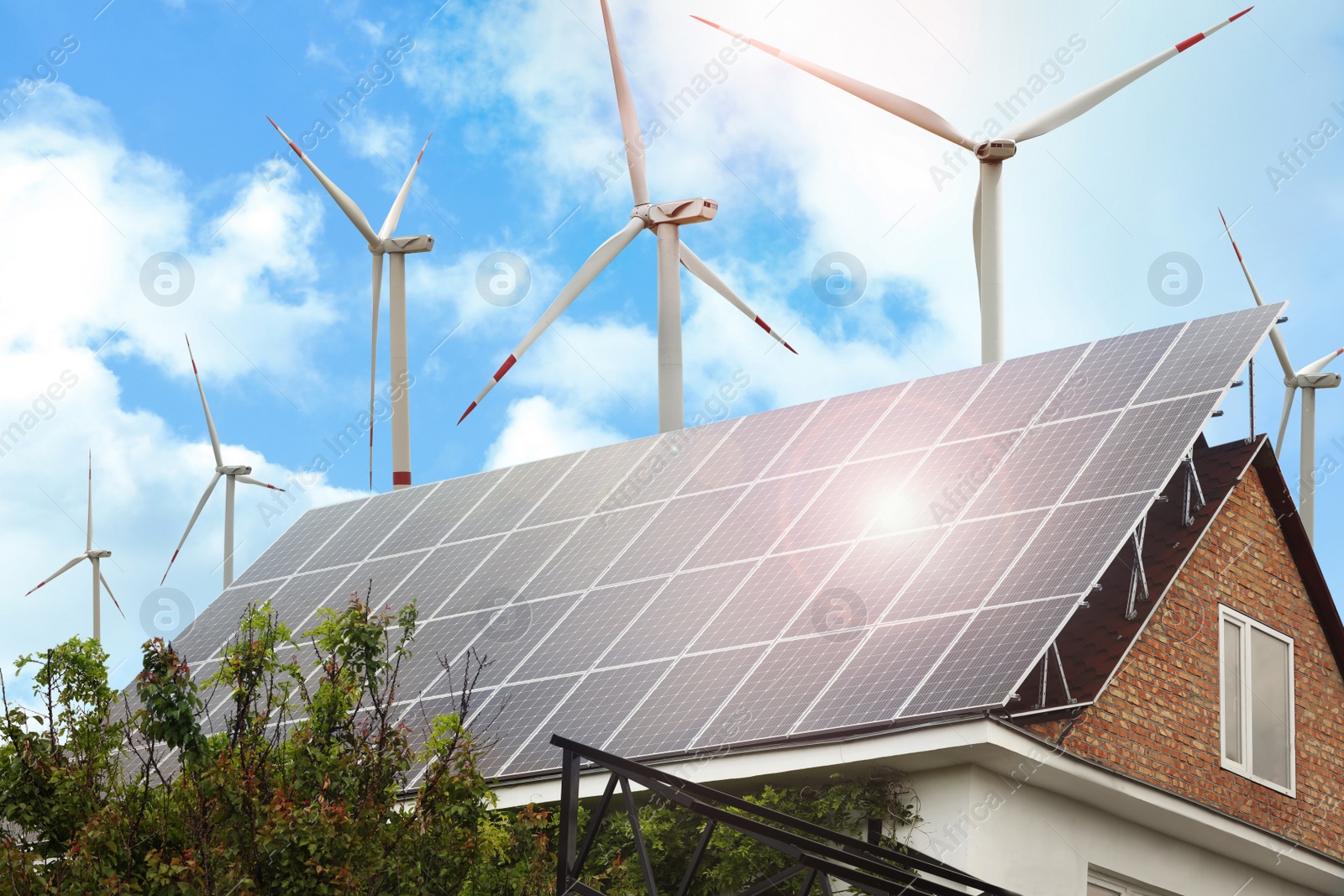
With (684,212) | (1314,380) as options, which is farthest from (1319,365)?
(684,212)

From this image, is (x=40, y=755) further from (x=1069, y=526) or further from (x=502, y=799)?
(x=1069, y=526)

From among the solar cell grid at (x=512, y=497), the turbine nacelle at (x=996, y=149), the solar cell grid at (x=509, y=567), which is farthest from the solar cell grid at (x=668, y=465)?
the turbine nacelle at (x=996, y=149)

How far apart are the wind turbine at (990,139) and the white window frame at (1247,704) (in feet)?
30.9

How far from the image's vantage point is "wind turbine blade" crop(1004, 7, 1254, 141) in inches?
1203

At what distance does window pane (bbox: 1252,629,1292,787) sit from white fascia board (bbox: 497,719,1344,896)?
3.83 ft

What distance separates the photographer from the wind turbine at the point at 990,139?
29.4 metres

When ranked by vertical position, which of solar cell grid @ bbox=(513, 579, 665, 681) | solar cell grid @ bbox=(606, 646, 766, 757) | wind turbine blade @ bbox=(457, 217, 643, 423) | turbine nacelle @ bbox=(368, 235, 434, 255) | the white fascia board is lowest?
the white fascia board

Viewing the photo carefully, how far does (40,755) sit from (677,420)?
18.2 m

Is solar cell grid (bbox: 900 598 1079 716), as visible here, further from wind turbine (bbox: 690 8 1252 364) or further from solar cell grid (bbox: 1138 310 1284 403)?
wind turbine (bbox: 690 8 1252 364)

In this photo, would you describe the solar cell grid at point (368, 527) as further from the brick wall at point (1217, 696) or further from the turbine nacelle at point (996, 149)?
the brick wall at point (1217, 696)

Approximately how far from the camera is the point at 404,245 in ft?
130

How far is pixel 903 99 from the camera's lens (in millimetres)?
30672

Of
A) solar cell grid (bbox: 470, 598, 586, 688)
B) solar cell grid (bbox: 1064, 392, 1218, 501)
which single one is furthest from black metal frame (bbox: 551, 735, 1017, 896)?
solar cell grid (bbox: 470, 598, 586, 688)

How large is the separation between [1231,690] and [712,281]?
17.9 metres
